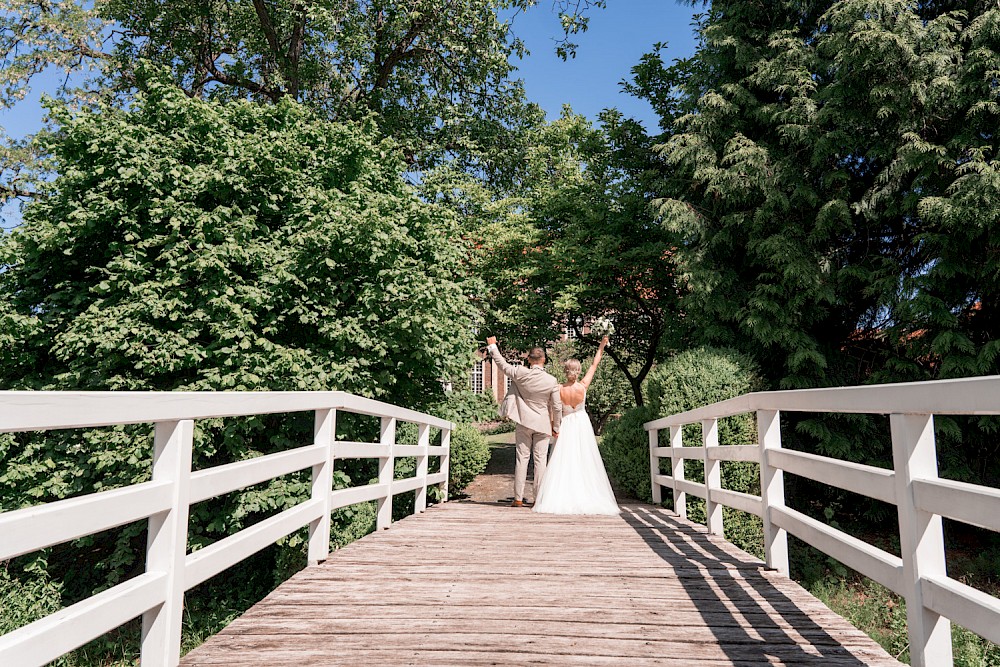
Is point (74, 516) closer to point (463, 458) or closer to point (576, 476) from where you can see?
point (576, 476)

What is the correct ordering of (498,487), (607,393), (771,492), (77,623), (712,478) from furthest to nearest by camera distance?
→ (607,393) → (498,487) → (712,478) → (771,492) → (77,623)

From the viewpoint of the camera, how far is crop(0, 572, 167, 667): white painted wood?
1.78 metres

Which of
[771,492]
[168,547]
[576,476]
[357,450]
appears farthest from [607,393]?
[168,547]

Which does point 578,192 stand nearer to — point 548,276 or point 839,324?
point 548,276

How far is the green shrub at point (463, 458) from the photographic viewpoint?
1257cm

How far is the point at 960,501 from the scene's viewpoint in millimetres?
2195

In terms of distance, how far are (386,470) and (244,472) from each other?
318 cm

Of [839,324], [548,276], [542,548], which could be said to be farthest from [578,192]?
[542,548]

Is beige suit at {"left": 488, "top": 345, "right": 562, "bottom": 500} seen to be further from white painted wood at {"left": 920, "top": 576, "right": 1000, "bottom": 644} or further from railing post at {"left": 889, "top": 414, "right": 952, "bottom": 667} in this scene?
white painted wood at {"left": 920, "top": 576, "right": 1000, "bottom": 644}

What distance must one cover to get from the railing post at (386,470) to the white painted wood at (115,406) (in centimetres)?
244

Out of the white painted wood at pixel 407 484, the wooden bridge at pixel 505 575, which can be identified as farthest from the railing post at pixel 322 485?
the white painted wood at pixel 407 484

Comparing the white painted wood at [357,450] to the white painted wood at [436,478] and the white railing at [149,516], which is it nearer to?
the white railing at [149,516]

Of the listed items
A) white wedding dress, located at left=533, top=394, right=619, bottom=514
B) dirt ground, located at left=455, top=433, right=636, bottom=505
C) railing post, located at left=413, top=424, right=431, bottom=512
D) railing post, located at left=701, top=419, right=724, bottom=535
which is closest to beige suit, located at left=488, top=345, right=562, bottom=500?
white wedding dress, located at left=533, top=394, right=619, bottom=514

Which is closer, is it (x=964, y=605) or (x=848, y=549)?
(x=964, y=605)
